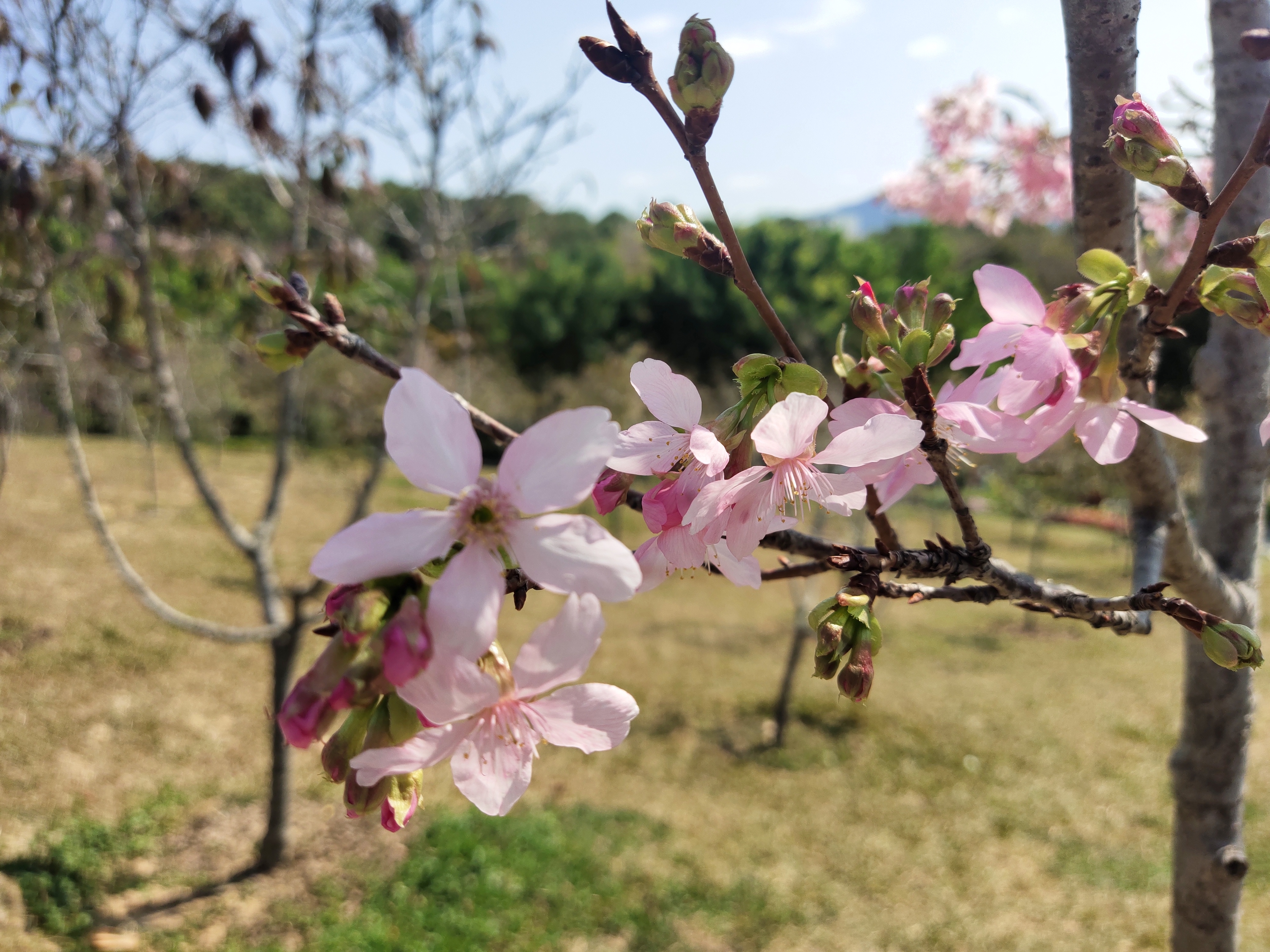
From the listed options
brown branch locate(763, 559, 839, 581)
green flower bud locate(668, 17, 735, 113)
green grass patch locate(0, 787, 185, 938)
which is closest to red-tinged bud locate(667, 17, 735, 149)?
green flower bud locate(668, 17, 735, 113)

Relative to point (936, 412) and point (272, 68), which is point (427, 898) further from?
point (936, 412)

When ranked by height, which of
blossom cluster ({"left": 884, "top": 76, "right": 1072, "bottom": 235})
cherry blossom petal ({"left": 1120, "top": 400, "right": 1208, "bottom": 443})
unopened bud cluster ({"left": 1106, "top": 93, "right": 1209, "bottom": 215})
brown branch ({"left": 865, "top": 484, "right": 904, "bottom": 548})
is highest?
blossom cluster ({"left": 884, "top": 76, "right": 1072, "bottom": 235})

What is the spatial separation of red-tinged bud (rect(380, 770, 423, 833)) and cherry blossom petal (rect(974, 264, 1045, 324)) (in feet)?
1.80

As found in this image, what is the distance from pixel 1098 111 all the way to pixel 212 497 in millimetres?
3015

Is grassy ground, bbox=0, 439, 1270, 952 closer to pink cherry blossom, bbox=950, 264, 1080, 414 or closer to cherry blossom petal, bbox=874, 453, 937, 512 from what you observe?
cherry blossom petal, bbox=874, 453, 937, 512

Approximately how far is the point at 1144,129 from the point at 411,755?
2.16 feet

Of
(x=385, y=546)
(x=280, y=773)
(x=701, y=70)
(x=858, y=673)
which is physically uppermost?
(x=701, y=70)

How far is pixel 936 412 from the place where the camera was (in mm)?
599

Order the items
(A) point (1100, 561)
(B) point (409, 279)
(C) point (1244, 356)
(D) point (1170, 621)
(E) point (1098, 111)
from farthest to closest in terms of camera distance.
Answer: (B) point (409, 279)
(A) point (1100, 561)
(D) point (1170, 621)
(C) point (1244, 356)
(E) point (1098, 111)

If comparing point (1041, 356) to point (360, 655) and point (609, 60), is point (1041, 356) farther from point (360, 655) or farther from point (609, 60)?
point (360, 655)

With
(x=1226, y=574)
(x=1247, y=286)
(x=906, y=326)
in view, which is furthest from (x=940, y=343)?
(x=1226, y=574)

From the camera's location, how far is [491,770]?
0.55 meters

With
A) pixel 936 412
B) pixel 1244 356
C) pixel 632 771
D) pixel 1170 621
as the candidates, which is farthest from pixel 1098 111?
pixel 1170 621

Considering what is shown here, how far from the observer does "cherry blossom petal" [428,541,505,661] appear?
428 mm
